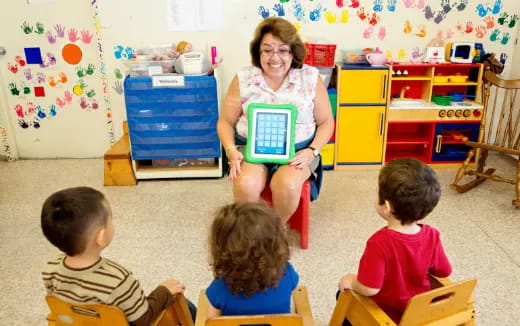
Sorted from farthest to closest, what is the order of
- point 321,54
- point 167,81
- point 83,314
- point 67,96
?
point 67,96 → point 321,54 → point 167,81 → point 83,314

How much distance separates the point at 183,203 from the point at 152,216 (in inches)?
9.5

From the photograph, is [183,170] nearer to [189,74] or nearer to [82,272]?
[189,74]

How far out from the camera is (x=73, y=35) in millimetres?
3400

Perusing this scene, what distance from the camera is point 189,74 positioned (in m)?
3.01

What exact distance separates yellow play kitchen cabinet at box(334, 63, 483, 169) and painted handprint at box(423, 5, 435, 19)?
14.9 inches

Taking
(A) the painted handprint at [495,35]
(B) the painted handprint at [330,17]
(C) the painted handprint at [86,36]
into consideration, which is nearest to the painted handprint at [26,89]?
(C) the painted handprint at [86,36]

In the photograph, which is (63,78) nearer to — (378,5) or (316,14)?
(316,14)

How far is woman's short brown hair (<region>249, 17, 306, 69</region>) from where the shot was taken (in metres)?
2.16

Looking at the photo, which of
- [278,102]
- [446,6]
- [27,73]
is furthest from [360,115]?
[27,73]

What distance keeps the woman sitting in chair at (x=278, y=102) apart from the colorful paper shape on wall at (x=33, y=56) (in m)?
1.94

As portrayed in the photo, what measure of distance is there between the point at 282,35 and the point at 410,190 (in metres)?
1.24

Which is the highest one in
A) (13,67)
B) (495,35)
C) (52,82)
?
(495,35)

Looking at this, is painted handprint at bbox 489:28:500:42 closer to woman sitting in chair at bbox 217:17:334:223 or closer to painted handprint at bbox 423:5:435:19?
painted handprint at bbox 423:5:435:19

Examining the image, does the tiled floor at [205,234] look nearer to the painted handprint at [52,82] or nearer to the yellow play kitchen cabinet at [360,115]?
the yellow play kitchen cabinet at [360,115]
